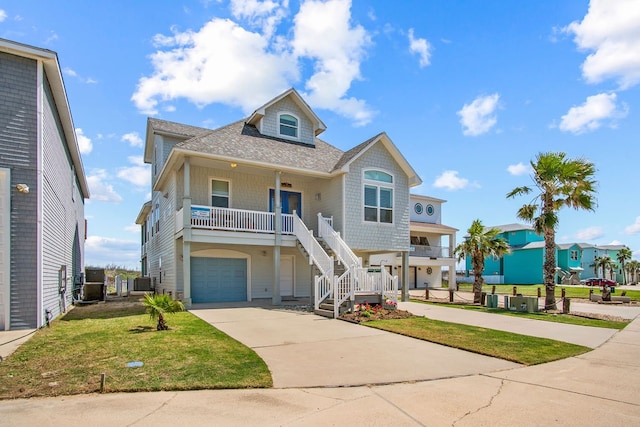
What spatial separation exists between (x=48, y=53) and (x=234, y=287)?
11.6 metres

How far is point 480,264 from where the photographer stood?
21688 mm

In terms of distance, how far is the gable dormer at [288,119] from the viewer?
19484 millimetres

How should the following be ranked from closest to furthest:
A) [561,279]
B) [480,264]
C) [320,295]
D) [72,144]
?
[320,295] < [72,144] < [480,264] < [561,279]

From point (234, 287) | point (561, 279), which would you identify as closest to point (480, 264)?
point (234, 287)

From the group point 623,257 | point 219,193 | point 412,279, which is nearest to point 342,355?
point 219,193

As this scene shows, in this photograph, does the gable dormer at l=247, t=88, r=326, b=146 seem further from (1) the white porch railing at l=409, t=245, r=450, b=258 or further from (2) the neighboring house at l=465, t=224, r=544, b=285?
(2) the neighboring house at l=465, t=224, r=544, b=285

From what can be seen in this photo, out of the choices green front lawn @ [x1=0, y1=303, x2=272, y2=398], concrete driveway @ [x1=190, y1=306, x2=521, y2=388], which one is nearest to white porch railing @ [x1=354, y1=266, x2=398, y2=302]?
concrete driveway @ [x1=190, y1=306, x2=521, y2=388]

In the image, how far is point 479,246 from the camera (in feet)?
71.2

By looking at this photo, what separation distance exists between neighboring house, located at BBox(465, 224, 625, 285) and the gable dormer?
Answer: 95.0ft

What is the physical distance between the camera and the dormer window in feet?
65.8

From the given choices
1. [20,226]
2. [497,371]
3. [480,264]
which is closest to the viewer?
[497,371]

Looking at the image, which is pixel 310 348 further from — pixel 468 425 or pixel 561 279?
pixel 561 279

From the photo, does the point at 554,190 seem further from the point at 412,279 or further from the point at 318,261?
the point at 412,279

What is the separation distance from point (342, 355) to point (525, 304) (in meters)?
11.4
